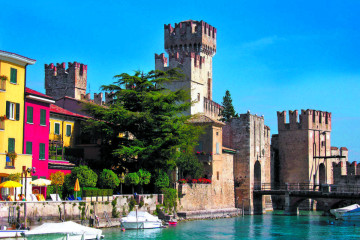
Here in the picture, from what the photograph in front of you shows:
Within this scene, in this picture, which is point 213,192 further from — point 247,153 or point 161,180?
point 247,153

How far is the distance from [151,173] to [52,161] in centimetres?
662

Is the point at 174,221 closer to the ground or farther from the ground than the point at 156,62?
closer to the ground

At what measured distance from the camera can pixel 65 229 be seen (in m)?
25.7

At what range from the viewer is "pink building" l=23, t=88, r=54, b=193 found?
107 feet

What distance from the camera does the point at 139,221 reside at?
3219 centimetres

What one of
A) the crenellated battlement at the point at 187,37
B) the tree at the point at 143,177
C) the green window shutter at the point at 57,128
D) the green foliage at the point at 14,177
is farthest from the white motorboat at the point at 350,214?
the crenellated battlement at the point at 187,37

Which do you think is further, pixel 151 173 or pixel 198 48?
pixel 198 48

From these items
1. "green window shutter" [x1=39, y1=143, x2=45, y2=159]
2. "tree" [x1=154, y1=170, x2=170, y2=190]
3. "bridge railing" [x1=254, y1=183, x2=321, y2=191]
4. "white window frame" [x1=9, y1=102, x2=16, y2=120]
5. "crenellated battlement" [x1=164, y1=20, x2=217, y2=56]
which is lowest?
"bridge railing" [x1=254, y1=183, x2=321, y2=191]

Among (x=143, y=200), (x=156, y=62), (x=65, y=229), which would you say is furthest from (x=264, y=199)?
(x=65, y=229)

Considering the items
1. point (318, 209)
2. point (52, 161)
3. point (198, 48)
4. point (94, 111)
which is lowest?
point (318, 209)

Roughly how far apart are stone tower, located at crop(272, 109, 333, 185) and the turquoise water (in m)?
13.2

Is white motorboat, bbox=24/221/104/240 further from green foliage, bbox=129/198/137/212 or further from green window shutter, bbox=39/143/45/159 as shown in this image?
green window shutter, bbox=39/143/45/159

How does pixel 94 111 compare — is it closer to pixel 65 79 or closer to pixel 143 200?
→ pixel 143 200

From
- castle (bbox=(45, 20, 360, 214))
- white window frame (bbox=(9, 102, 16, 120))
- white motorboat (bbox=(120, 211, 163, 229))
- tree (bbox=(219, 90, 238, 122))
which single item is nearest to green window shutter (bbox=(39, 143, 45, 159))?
white window frame (bbox=(9, 102, 16, 120))
